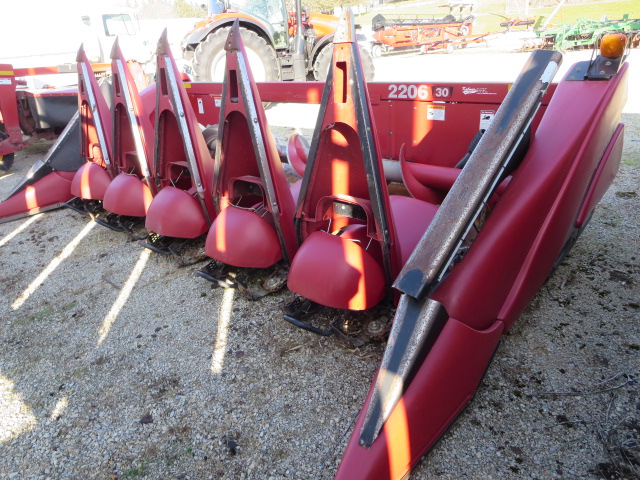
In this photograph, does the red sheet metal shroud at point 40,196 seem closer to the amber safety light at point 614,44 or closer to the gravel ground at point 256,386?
the gravel ground at point 256,386

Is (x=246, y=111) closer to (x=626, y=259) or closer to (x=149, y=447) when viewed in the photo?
(x=149, y=447)

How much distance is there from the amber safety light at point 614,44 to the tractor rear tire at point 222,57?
5.85m

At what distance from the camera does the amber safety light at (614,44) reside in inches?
77.0

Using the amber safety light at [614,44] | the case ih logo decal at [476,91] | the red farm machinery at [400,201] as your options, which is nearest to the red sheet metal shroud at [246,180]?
the red farm machinery at [400,201]

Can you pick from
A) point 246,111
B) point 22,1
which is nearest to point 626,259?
point 246,111

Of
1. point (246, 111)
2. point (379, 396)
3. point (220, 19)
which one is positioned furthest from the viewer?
point (220, 19)

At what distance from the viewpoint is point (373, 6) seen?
39.7 metres

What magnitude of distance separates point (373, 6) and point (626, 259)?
140ft

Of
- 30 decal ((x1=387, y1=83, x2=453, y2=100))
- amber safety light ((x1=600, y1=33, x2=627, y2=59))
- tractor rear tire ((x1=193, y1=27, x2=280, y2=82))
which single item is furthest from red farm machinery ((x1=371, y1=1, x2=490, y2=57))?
amber safety light ((x1=600, y1=33, x2=627, y2=59))

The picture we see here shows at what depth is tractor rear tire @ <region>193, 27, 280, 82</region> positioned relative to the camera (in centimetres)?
714

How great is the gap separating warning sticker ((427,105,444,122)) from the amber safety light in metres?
0.98

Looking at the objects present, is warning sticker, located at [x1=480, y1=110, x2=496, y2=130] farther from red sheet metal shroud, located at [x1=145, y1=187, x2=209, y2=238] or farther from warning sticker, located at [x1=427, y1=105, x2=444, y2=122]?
red sheet metal shroud, located at [x1=145, y1=187, x2=209, y2=238]

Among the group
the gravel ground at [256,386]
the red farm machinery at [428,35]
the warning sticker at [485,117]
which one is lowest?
the gravel ground at [256,386]

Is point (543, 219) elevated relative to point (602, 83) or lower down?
lower down
